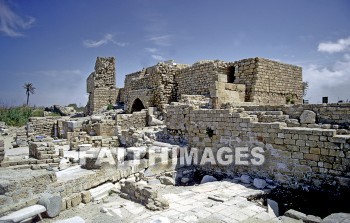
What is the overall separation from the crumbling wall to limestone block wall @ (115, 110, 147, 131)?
33.0ft

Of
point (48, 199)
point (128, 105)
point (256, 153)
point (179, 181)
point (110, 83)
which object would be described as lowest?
point (179, 181)

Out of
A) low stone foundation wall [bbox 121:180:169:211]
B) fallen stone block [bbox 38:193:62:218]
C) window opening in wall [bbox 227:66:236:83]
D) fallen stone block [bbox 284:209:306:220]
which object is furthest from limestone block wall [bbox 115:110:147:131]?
fallen stone block [bbox 284:209:306:220]

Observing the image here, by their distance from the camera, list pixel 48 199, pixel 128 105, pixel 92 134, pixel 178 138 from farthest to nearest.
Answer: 1. pixel 128 105
2. pixel 92 134
3. pixel 178 138
4. pixel 48 199

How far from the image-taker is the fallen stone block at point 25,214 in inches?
169

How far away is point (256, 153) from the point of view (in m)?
7.04

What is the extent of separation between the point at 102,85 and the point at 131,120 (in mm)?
11125

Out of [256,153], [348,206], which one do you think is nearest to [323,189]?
[348,206]

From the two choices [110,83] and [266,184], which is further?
[110,83]

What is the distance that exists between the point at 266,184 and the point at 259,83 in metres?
6.60

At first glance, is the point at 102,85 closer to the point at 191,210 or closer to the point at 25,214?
the point at 25,214

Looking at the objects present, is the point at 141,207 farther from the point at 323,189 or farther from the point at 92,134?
the point at 92,134

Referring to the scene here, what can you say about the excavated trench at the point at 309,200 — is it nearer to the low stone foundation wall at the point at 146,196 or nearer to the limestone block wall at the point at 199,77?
the low stone foundation wall at the point at 146,196

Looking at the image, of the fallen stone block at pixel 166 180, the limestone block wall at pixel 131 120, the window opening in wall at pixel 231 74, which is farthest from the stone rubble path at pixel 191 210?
the window opening in wall at pixel 231 74

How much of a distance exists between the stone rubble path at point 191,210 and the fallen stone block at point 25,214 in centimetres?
36
